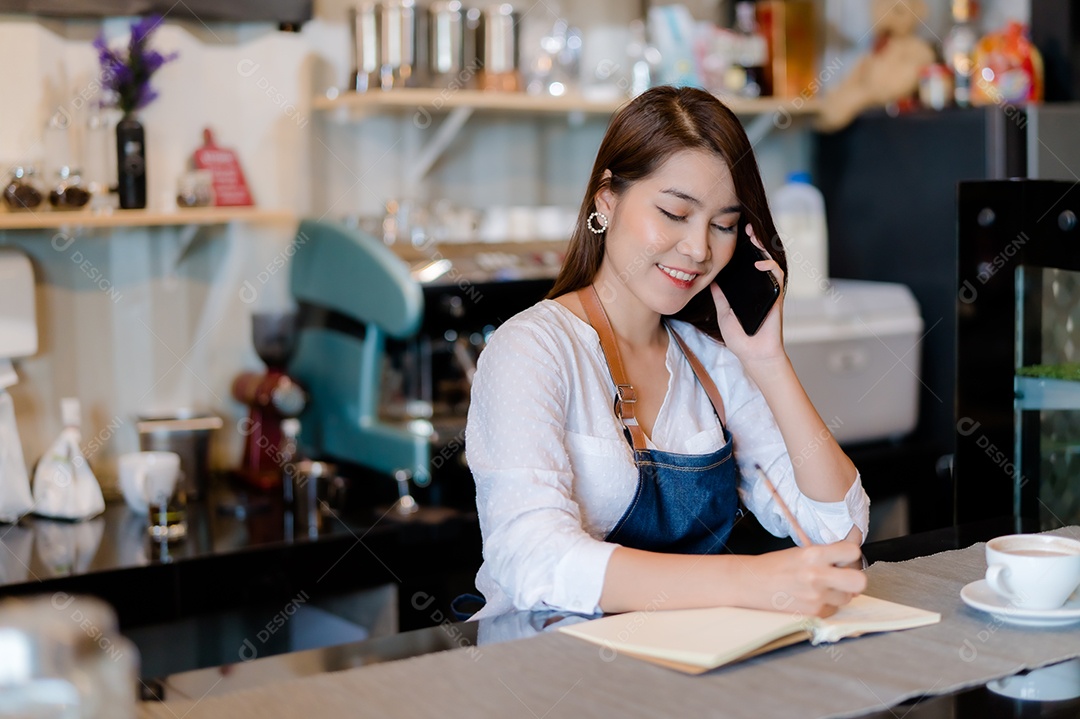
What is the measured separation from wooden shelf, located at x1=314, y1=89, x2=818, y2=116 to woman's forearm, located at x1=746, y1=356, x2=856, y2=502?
54.8 inches

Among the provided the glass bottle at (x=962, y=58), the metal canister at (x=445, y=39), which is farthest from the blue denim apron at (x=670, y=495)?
the glass bottle at (x=962, y=58)

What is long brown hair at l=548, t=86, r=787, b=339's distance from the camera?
157 cm

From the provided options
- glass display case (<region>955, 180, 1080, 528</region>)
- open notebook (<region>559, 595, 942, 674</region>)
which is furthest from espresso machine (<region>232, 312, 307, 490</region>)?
open notebook (<region>559, 595, 942, 674</region>)

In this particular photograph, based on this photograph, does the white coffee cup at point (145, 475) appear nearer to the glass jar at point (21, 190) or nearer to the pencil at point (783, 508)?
the glass jar at point (21, 190)

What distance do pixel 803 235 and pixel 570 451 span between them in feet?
6.66

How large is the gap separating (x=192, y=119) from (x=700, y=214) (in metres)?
1.55

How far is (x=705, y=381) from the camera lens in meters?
1.72

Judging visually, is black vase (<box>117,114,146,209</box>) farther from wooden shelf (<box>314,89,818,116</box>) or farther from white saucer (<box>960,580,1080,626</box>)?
white saucer (<box>960,580,1080,626</box>)

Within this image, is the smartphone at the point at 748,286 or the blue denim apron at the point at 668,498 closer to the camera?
the blue denim apron at the point at 668,498

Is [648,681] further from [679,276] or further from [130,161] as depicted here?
[130,161]

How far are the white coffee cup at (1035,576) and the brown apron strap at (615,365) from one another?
510mm

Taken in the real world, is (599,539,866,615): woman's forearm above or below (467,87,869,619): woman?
below

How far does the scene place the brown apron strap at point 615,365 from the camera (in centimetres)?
159

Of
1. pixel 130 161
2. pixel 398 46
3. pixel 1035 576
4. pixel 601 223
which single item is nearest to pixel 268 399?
pixel 130 161
